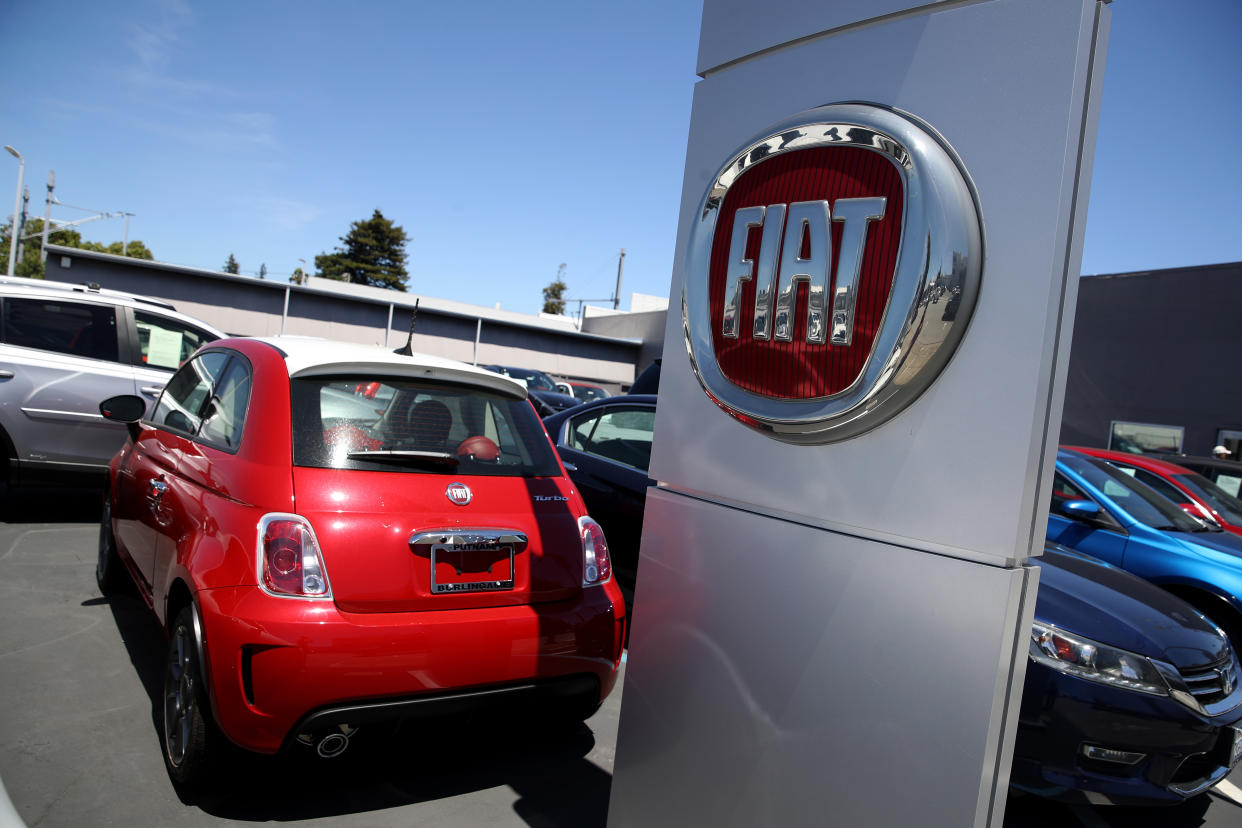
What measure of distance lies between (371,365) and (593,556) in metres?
1.21

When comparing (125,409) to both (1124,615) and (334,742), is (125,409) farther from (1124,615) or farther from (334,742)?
(1124,615)

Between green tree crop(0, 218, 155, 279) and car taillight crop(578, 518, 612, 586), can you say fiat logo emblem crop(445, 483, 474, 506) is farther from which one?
green tree crop(0, 218, 155, 279)

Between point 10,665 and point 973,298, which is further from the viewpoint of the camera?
point 10,665

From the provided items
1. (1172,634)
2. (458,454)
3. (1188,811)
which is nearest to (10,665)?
(458,454)

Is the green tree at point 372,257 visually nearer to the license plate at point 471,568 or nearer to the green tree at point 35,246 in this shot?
the green tree at point 35,246

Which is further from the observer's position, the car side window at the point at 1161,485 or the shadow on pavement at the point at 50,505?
the shadow on pavement at the point at 50,505

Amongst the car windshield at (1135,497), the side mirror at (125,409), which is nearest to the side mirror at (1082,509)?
the car windshield at (1135,497)

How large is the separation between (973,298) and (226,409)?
3006 millimetres

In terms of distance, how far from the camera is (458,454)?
3211 millimetres

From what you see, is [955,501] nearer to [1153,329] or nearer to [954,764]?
[954,764]

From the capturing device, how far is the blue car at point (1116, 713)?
3.09 meters

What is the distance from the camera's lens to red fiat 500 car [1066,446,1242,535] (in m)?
6.24

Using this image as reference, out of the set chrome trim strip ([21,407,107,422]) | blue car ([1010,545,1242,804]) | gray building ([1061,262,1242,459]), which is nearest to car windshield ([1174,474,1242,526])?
blue car ([1010,545,1242,804])

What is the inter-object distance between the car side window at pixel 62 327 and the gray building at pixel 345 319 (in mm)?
22501
